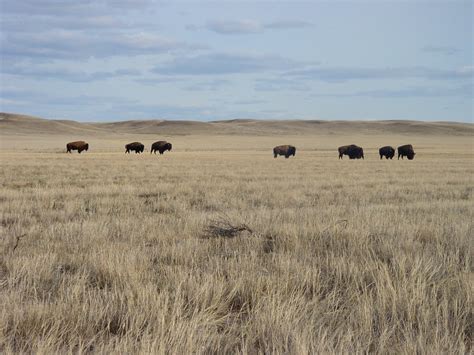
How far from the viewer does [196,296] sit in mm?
4328

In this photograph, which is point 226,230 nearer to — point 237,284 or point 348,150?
point 237,284

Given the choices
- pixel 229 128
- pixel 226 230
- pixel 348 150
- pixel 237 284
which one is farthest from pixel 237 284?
pixel 229 128

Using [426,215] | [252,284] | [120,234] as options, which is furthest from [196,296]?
[426,215]

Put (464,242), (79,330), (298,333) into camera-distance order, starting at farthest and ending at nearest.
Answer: (464,242) < (79,330) < (298,333)

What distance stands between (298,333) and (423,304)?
1202 millimetres

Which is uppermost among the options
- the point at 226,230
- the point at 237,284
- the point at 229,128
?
the point at 237,284

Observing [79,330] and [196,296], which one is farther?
[196,296]

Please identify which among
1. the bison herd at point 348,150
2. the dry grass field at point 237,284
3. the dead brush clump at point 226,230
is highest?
the dry grass field at point 237,284

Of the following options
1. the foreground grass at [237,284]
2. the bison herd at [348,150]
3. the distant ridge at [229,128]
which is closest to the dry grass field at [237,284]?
the foreground grass at [237,284]

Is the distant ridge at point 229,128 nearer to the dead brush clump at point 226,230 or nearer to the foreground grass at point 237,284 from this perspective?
the dead brush clump at point 226,230

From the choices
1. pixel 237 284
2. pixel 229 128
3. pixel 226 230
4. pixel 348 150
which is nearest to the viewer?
pixel 237 284

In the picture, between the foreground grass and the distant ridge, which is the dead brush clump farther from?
the distant ridge

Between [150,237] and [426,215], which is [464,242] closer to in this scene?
[426,215]

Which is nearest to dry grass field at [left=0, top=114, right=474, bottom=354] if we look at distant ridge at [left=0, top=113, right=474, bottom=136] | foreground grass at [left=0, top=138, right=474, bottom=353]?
foreground grass at [left=0, top=138, right=474, bottom=353]
